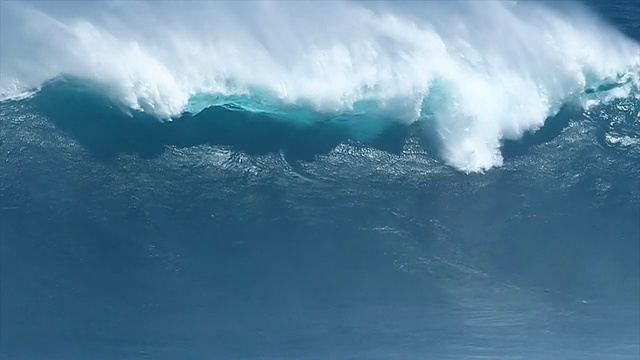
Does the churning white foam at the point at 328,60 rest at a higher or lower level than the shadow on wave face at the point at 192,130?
higher

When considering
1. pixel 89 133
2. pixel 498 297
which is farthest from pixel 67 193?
pixel 498 297

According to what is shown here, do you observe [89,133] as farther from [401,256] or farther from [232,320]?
[401,256]

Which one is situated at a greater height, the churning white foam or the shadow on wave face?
the churning white foam

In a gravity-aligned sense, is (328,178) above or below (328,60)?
below
